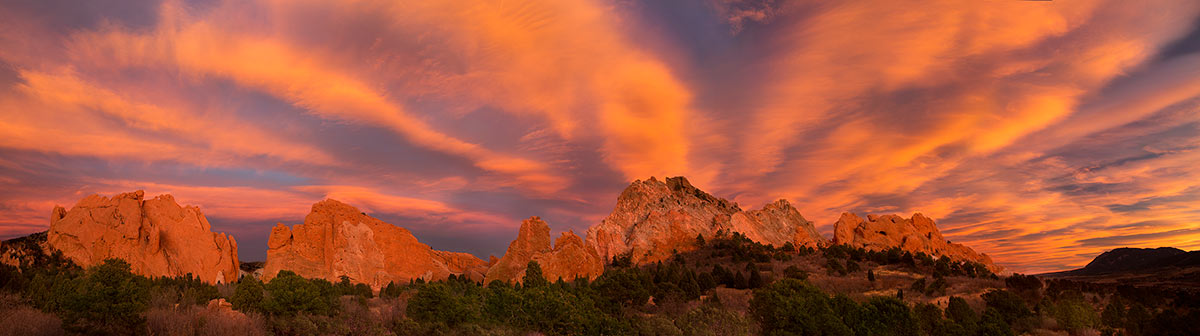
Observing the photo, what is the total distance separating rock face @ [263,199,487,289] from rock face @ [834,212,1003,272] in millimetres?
97381

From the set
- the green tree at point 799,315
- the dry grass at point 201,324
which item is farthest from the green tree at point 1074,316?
the dry grass at point 201,324

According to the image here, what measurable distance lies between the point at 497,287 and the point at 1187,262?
153723mm

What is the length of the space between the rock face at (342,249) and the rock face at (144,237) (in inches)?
298

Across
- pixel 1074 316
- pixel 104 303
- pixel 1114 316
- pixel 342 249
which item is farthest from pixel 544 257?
Result: pixel 104 303

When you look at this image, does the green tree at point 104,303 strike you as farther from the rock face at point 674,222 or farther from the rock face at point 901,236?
the rock face at point 901,236

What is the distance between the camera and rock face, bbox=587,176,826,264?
392 ft

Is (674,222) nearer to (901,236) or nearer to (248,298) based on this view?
(901,236)

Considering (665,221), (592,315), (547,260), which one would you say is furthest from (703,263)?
(592,315)

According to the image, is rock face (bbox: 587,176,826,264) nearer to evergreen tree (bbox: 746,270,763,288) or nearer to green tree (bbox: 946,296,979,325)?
evergreen tree (bbox: 746,270,763,288)

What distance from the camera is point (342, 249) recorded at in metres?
82.7

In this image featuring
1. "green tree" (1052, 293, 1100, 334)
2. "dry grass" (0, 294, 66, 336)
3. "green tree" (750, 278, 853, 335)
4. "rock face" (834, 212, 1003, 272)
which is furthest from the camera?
"rock face" (834, 212, 1003, 272)

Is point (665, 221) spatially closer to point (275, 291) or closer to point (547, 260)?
point (547, 260)

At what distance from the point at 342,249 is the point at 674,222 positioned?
71.3 metres

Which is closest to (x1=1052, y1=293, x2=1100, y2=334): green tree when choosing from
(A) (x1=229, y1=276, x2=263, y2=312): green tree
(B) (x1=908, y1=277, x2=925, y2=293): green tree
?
(B) (x1=908, y1=277, x2=925, y2=293): green tree
